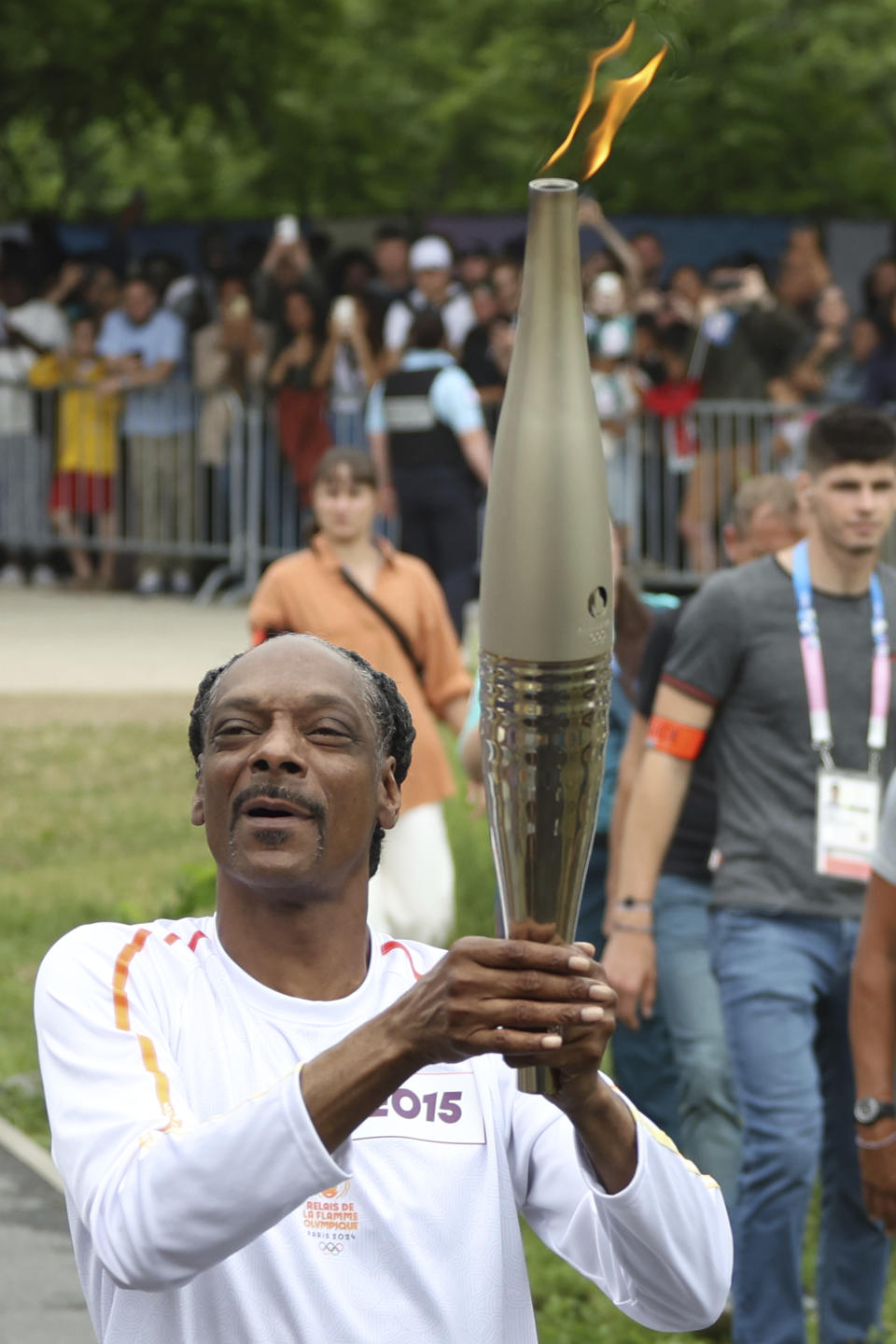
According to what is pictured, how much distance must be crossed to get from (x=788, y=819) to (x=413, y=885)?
203 cm

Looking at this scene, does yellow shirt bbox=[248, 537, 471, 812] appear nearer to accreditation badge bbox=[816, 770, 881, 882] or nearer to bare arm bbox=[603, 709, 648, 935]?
bare arm bbox=[603, 709, 648, 935]

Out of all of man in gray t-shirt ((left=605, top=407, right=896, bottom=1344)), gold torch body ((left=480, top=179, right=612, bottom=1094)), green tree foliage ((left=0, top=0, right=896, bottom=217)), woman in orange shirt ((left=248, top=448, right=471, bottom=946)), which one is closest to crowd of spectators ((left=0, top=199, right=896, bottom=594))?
woman in orange shirt ((left=248, top=448, right=471, bottom=946))

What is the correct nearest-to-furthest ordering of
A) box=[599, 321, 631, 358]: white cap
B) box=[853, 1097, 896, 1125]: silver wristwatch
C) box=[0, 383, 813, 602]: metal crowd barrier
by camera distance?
box=[853, 1097, 896, 1125]: silver wristwatch → box=[599, 321, 631, 358]: white cap → box=[0, 383, 813, 602]: metal crowd barrier

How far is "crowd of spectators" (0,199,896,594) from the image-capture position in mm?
14336

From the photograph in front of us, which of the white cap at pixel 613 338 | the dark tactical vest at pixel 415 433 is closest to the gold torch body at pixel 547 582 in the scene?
the dark tactical vest at pixel 415 433

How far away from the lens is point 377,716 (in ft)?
9.24

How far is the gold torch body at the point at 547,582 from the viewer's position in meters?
2.05

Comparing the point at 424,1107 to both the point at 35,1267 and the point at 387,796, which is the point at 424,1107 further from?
the point at 35,1267

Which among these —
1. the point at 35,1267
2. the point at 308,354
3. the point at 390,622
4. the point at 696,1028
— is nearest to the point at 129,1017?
the point at 696,1028

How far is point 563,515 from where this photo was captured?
2.04m

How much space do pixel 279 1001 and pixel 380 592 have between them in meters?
4.78

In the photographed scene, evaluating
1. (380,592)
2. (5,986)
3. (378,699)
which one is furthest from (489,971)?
(5,986)

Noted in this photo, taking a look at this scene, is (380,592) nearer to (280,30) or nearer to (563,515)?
(563,515)

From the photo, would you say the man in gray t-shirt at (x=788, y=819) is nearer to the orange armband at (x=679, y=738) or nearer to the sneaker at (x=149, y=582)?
the orange armband at (x=679, y=738)
